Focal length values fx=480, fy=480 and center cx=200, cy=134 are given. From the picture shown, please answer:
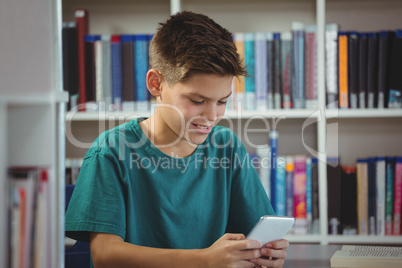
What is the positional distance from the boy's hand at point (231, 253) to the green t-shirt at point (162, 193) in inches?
8.7

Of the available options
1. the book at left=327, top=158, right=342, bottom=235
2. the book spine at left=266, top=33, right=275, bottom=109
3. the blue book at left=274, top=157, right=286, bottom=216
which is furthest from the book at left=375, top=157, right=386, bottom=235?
the book spine at left=266, top=33, right=275, bottom=109

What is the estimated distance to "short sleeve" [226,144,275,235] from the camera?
46.2 inches

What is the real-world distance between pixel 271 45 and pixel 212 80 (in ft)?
2.89

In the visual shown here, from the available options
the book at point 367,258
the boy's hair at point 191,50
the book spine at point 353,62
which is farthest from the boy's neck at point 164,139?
the book spine at point 353,62

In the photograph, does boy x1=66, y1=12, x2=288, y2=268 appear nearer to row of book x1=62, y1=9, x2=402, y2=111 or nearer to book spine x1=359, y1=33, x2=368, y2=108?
row of book x1=62, y1=9, x2=402, y2=111

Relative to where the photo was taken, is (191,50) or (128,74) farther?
(128,74)

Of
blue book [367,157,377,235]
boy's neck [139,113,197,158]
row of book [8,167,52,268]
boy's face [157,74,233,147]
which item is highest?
boy's face [157,74,233,147]

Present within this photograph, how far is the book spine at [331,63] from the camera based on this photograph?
1.81 meters

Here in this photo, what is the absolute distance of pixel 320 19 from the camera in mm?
1804

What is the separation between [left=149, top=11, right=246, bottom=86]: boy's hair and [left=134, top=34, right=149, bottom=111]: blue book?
704 mm

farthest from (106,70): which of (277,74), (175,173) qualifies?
(175,173)

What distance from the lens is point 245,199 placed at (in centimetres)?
118

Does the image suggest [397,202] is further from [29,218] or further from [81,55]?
[29,218]

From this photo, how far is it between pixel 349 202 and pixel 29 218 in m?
1.55
